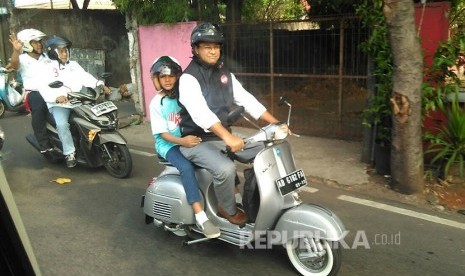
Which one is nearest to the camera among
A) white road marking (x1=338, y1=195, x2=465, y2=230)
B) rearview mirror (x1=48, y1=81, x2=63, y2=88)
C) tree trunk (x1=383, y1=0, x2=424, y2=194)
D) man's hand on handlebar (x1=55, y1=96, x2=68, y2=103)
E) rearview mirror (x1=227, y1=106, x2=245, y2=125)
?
rearview mirror (x1=227, y1=106, x2=245, y2=125)

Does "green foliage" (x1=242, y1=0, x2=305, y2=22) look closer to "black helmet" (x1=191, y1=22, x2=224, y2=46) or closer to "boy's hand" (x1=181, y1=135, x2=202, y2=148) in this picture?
"black helmet" (x1=191, y1=22, x2=224, y2=46)

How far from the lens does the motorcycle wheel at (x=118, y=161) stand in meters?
5.55

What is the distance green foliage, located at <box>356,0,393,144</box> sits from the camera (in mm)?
5168

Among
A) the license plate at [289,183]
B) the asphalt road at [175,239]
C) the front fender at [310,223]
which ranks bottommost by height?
the asphalt road at [175,239]

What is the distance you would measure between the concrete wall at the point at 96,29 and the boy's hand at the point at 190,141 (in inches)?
386

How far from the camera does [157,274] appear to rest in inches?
132

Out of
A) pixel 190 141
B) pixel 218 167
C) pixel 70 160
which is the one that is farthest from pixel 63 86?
pixel 218 167

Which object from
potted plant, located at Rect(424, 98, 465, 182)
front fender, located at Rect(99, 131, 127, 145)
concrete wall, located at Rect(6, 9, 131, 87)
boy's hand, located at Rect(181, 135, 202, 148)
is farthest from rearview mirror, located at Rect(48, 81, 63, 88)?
concrete wall, located at Rect(6, 9, 131, 87)

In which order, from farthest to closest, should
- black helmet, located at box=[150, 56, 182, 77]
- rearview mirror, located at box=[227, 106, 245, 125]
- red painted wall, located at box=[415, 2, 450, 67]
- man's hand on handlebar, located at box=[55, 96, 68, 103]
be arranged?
man's hand on handlebar, located at box=[55, 96, 68, 103] < red painted wall, located at box=[415, 2, 450, 67] < black helmet, located at box=[150, 56, 182, 77] < rearview mirror, located at box=[227, 106, 245, 125]

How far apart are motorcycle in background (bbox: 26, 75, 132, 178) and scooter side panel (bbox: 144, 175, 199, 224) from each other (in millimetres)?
1855

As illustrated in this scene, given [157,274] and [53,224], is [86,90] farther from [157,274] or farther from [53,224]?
[157,274]

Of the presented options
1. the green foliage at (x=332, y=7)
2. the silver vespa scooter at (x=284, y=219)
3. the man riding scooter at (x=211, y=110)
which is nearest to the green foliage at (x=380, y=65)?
the man riding scooter at (x=211, y=110)

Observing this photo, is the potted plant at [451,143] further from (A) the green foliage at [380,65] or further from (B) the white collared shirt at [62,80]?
(B) the white collared shirt at [62,80]

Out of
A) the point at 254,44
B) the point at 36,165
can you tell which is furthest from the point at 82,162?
the point at 254,44
